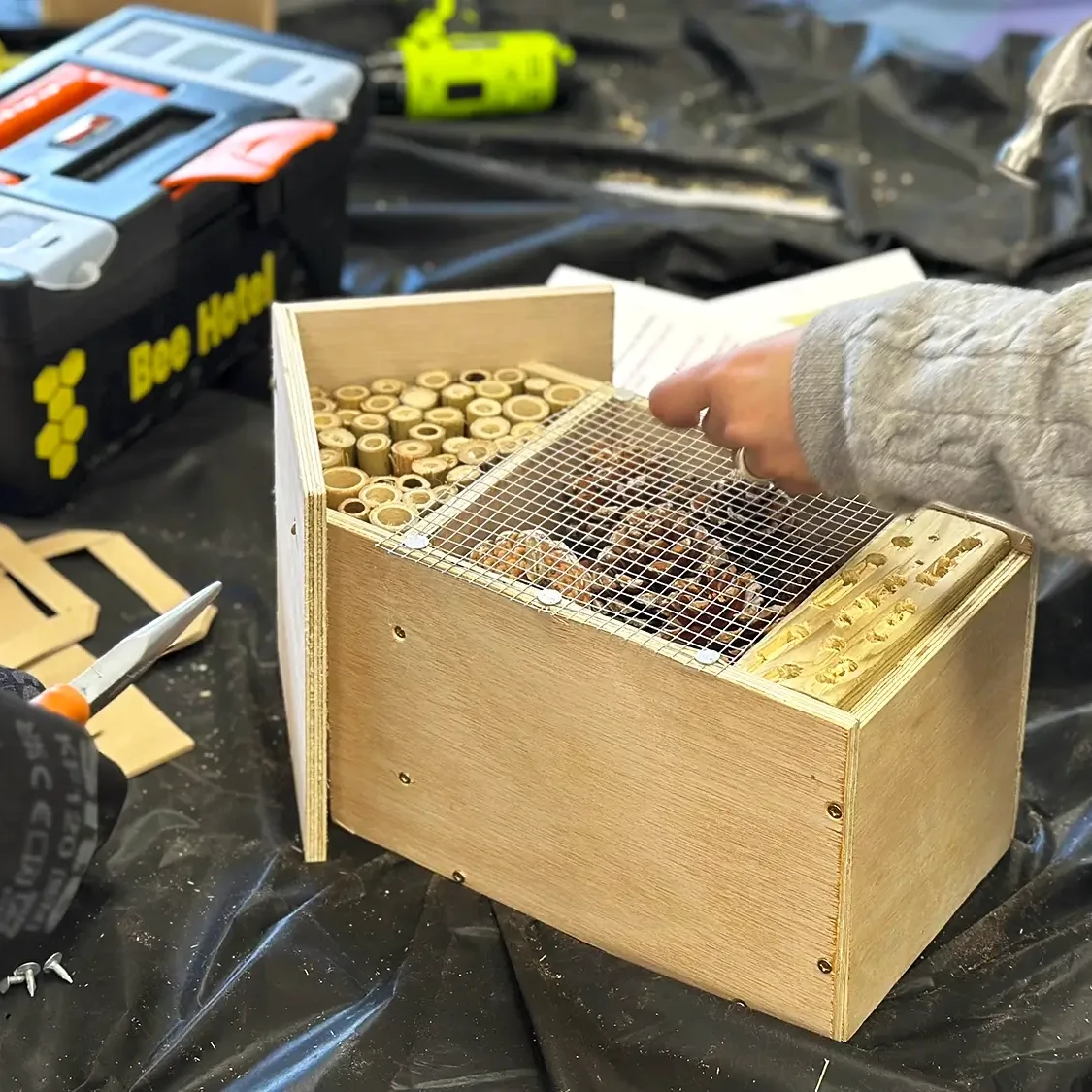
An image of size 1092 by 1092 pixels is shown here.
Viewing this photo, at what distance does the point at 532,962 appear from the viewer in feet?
2.79

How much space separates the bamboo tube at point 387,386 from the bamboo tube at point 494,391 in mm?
51

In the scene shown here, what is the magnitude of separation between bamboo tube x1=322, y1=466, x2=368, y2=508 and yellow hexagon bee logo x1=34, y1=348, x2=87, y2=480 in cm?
35

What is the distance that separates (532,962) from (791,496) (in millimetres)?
311

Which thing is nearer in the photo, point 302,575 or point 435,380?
point 302,575

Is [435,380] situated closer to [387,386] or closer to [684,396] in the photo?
[387,386]

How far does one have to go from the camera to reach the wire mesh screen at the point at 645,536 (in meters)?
0.79

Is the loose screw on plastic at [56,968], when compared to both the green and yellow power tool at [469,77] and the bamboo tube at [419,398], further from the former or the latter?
the green and yellow power tool at [469,77]

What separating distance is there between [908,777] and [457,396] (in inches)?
15.4

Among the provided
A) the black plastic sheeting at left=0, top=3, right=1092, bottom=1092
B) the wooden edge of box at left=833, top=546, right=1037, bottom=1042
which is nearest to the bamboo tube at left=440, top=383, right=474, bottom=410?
the black plastic sheeting at left=0, top=3, right=1092, bottom=1092

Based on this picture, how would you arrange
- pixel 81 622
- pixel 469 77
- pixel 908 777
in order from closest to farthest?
pixel 908 777
pixel 81 622
pixel 469 77

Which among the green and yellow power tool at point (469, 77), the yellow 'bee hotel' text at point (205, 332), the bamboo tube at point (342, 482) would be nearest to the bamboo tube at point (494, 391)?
the bamboo tube at point (342, 482)

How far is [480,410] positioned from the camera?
3.16ft

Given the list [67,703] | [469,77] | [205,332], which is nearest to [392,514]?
[67,703]

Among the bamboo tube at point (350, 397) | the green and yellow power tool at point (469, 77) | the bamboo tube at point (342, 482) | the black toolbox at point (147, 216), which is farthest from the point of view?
the green and yellow power tool at point (469, 77)
